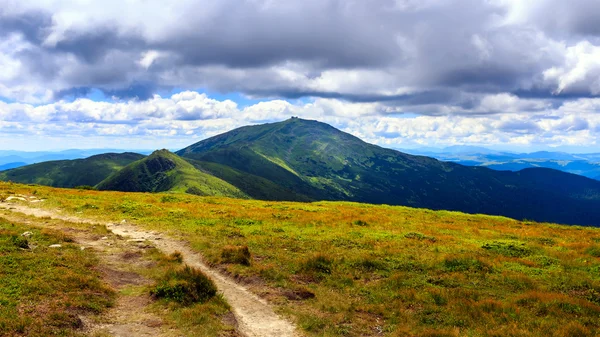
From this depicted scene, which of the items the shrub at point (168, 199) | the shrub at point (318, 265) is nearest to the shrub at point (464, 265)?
the shrub at point (318, 265)

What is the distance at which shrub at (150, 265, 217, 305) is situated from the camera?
633 inches

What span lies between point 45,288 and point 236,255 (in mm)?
10118

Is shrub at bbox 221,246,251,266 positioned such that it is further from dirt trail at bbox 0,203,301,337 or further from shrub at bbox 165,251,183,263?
shrub at bbox 165,251,183,263

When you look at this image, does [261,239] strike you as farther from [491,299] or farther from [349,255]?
[491,299]

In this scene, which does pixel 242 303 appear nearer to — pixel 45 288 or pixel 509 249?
pixel 45 288

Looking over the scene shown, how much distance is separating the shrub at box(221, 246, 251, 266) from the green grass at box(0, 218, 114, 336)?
730 cm

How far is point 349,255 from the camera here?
24.0 meters

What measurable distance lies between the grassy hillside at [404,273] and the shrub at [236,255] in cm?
9

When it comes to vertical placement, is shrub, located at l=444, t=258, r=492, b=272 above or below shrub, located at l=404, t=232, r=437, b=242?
below

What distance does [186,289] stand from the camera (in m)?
16.5

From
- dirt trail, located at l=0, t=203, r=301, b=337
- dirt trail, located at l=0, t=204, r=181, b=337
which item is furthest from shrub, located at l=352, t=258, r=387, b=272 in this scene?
dirt trail, located at l=0, t=204, r=181, b=337

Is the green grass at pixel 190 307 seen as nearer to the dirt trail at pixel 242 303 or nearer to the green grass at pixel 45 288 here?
the dirt trail at pixel 242 303

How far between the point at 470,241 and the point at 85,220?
37.8 meters

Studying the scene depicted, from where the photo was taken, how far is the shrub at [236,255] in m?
21.7
